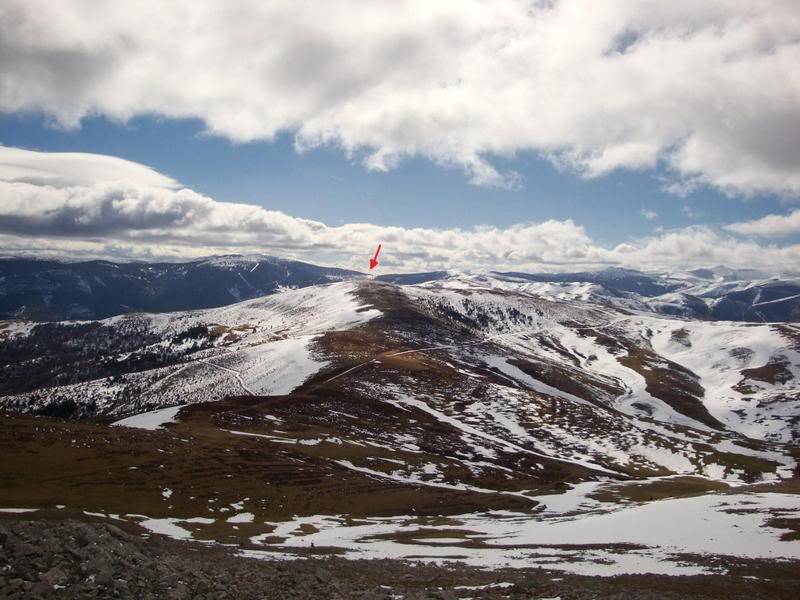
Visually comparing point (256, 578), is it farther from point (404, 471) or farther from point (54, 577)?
point (404, 471)

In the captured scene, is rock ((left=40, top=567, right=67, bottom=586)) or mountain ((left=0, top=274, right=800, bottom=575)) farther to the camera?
mountain ((left=0, top=274, right=800, bottom=575))

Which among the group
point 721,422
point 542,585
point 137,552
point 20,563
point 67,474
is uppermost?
point 20,563

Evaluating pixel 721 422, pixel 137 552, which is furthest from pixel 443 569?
pixel 721 422

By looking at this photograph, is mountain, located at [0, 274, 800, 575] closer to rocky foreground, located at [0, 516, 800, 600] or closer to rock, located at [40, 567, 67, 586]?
rocky foreground, located at [0, 516, 800, 600]

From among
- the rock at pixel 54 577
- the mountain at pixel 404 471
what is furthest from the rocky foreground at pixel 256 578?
the mountain at pixel 404 471

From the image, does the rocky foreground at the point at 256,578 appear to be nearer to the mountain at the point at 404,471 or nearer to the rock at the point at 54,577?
the rock at the point at 54,577

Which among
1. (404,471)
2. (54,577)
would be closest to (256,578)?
(54,577)

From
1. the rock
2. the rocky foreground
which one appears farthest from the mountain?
the rock

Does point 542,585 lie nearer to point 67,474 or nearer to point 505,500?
point 505,500
